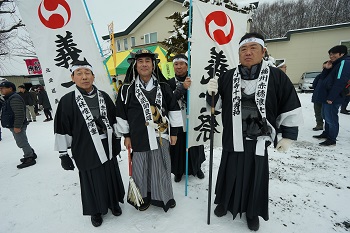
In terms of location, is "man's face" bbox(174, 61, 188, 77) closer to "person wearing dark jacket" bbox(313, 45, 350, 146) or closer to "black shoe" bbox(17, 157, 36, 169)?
"person wearing dark jacket" bbox(313, 45, 350, 146)

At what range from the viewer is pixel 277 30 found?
29188mm

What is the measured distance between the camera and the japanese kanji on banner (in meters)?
2.60

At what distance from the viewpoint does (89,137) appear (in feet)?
7.27

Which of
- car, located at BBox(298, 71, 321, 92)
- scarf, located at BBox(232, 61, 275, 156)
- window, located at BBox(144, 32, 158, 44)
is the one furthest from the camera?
window, located at BBox(144, 32, 158, 44)

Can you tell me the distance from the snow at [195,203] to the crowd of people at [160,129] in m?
0.18

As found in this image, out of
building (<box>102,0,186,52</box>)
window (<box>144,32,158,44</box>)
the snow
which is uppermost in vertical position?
building (<box>102,0,186,52</box>)

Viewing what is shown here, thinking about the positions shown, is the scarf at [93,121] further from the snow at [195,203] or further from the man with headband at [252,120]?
the man with headband at [252,120]

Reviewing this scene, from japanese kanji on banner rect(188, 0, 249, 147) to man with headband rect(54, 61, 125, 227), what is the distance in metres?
1.22

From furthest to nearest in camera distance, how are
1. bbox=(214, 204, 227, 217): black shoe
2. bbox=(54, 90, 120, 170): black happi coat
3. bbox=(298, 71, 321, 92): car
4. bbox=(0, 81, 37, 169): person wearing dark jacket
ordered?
bbox=(298, 71, 321, 92): car < bbox=(0, 81, 37, 169): person wearing dark jacket < bbox=(214, 204, 227, 217): black shoe < bbox=(54, 90, 120, 170): black happi coat

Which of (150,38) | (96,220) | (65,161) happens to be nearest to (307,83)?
(150,38)

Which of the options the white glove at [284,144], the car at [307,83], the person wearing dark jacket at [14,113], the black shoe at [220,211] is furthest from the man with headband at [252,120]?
the car at [307,83]

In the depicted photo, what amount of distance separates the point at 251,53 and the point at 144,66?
124 cm

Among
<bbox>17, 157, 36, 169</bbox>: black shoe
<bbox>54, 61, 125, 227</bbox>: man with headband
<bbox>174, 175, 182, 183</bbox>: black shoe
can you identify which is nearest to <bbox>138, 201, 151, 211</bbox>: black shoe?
<bbox>54, 61, 125, 227</bbox>: man with headband

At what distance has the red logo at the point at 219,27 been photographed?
2638 millimetres
